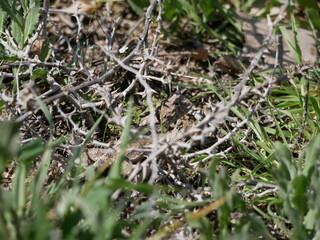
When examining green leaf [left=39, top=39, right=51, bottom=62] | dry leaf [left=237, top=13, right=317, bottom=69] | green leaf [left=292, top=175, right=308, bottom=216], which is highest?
green leaf [left=39, top=39, right=51, bottom=62]

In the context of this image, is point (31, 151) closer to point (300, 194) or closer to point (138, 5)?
point (300, 194)

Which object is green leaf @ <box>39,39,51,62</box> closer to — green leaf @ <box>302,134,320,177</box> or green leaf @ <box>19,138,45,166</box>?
green leaf @ <box>19,138,45,166</box>

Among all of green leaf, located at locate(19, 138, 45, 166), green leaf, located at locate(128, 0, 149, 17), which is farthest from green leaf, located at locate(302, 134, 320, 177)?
green leaf, located at locate(128, 0, 149, 17)

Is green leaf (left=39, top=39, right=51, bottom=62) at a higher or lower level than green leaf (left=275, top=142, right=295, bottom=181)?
higher

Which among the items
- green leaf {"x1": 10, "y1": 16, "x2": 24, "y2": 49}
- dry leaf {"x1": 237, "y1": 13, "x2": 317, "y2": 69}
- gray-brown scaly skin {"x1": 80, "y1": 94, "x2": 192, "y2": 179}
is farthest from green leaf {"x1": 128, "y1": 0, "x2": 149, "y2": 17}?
green leaf {"x1": 10, "y1": 16, "x2": 24, "y2": 49}

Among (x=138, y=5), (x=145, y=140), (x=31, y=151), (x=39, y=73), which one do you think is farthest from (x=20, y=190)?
(x=138, y=5)

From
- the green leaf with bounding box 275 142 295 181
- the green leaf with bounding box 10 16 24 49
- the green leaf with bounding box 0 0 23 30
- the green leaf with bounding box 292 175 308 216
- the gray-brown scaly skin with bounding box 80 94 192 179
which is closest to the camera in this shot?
the green leaf with bounding box 292 175 308 216

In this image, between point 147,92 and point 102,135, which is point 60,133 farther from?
point 147,92

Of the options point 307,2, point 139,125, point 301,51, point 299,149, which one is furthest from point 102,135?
point 307,2

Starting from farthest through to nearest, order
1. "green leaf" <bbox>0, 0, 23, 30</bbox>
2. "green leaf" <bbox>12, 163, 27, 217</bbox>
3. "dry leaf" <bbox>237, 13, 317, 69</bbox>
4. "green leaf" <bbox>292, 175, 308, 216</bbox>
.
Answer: "dry leaf" <bbox>237, 13, 317, 69</bbox>
"green leaf" <bbox>0, 0, 23, 30</bbox>
"green leaf" <bbox>292, 175, 308, 216</bbox>
"green leaf" <bbox>12, 163, 27, 217</bbox>

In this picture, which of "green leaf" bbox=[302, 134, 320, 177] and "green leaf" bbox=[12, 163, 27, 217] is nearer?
"green leaf" bbox=[12, 163, 27, 217]
